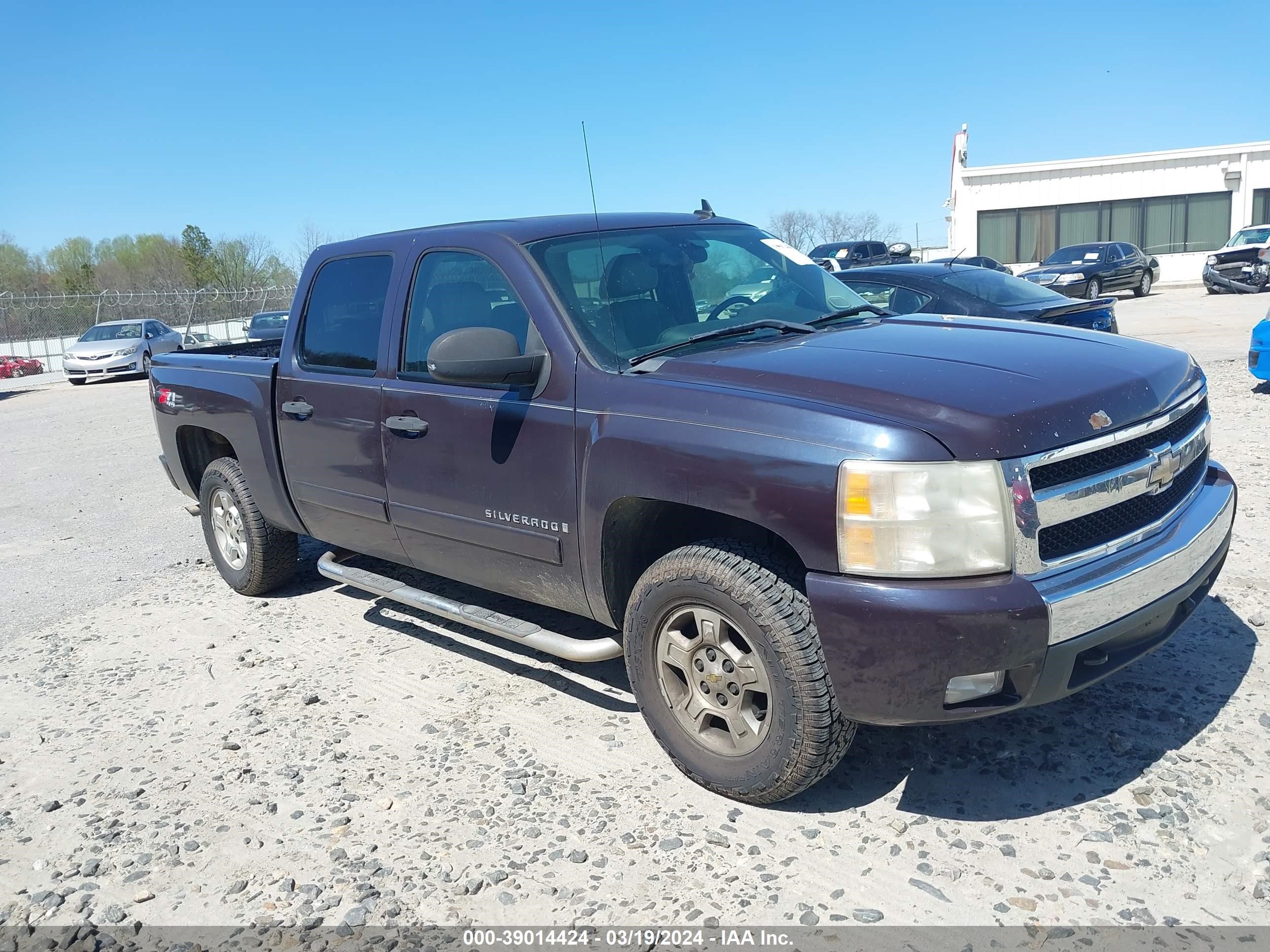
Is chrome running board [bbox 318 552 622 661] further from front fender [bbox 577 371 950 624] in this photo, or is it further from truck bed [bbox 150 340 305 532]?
truck bed [bbox 150 340 305 532]

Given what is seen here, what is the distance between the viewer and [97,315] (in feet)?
113

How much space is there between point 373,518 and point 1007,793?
2.91m

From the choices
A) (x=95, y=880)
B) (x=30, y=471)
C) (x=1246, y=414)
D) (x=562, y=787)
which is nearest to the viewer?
(x=95, y=880)

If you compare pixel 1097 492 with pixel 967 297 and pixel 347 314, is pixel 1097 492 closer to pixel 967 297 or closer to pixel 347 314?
pixel 347 314

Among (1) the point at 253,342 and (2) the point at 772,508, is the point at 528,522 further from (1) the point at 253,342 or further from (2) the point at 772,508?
(1) the point at 253,342

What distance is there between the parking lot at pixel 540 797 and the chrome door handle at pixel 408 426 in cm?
115

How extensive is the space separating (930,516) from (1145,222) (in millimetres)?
37374

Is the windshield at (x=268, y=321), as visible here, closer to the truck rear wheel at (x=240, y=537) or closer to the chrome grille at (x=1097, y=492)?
the truck rear wheel at (x=240, y=537)

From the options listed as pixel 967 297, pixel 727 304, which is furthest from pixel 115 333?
pixel 727 304

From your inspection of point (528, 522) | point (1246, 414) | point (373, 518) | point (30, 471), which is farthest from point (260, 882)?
point (30, 471)

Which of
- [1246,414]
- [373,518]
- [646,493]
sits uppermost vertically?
[646,493]

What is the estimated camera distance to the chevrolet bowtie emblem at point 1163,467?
10.4ft

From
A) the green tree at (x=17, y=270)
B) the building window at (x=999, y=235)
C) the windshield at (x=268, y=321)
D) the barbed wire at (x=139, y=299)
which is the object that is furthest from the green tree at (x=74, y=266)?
the building window at (x=999, y=235)

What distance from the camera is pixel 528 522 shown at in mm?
3846
